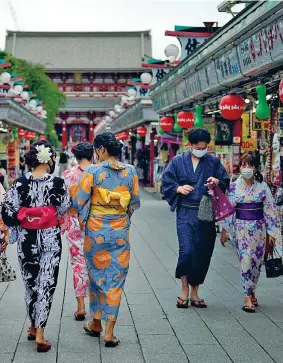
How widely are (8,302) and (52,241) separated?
1.73 m

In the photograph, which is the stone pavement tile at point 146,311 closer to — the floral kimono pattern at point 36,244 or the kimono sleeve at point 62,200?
the floral kimono pattern at point 36,244

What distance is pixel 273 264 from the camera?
695cm

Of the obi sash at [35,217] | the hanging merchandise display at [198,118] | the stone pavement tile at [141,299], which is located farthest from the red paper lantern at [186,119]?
the obi sash at [35,217]

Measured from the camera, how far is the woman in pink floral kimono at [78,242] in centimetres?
630

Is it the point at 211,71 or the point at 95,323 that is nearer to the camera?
the point at 95,323

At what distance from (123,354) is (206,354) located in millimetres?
626

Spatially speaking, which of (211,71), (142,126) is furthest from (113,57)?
(211,71)

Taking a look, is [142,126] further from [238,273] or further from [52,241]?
[52,241]

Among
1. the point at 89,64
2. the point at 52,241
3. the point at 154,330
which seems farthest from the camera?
the point at 89,64

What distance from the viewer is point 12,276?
6.29 meters

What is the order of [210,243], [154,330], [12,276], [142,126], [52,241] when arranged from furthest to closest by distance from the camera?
1. [142,126]
2. [210,243]
3. [12,276]
4. [154,330]
5. [52,241]

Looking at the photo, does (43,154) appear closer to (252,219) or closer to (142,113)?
(252,219)

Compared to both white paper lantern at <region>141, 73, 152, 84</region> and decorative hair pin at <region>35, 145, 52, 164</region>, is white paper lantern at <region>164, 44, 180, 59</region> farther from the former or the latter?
decorative hair pin at <region>35, 145, 52, 164</region>

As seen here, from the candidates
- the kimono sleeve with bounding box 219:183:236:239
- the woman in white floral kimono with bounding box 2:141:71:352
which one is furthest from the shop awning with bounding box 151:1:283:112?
the woman in white floral kimono with bounding box 2:141:71:352
